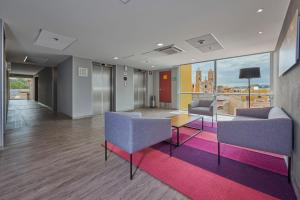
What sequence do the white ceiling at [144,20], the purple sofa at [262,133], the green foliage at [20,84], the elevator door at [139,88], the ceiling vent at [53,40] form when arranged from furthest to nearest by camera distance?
1. the green foliage at [20,84]
2. the elevator door at [139,88]
3. the ceiling vent at [53,40]
4. the white ceiling at [144,20]
5. the purple sofa at [262,133]

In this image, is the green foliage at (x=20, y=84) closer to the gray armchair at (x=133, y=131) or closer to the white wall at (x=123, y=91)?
the white wall at (x=123, y=91)

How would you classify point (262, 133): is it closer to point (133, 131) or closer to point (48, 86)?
point (133, 131)

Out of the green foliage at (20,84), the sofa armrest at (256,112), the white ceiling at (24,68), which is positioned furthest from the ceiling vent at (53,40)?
the green foliage at (20,84)

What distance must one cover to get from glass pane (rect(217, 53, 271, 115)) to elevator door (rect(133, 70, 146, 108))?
190 inches

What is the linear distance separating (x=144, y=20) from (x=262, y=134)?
283 centimetres

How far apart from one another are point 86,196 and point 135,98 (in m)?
7.87

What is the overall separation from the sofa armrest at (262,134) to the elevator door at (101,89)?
6280 mm

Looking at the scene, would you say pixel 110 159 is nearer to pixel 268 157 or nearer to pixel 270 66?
pixel 268 157

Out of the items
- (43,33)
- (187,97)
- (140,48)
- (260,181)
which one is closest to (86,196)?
(260,181)

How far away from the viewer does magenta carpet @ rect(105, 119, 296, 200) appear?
173 centimetres

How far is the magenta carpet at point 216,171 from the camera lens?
1.73 metres

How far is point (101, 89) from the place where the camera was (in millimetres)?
7523

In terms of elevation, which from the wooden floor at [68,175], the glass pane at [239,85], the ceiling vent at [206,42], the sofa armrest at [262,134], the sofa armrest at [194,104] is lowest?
the wooden floor at [68,175]

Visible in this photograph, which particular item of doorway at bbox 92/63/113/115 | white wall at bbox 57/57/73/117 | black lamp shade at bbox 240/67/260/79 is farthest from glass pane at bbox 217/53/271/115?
white wall at bbox 57/57/73/117
